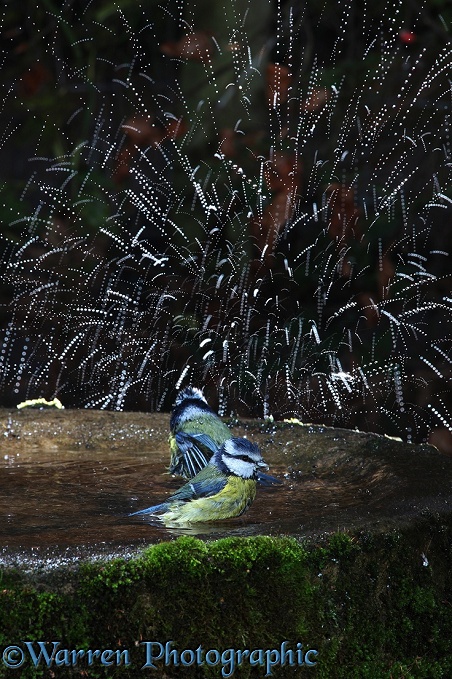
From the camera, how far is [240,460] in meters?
2.60

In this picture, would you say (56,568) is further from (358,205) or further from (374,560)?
(358,205)

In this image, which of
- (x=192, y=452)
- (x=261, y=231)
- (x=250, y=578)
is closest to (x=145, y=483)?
(x=192, y=452)

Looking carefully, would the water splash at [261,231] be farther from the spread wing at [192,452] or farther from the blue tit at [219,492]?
the blue tit at [219,492]

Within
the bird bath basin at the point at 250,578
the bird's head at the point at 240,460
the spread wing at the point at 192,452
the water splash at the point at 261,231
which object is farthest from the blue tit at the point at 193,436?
the water splash at the point at 261,231

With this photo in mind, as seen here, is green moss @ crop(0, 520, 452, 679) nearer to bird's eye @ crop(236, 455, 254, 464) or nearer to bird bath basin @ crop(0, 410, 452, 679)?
bird bath basin @ crop(0, 410, 452, 679)

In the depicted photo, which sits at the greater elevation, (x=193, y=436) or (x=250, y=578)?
(x=193, y=436)

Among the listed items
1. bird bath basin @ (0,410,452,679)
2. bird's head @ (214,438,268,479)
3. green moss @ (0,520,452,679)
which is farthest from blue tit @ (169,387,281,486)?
green moss @ (0,520,452,679)

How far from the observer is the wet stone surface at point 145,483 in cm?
223

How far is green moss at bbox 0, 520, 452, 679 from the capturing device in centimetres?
196

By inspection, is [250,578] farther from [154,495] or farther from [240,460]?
[154,495]

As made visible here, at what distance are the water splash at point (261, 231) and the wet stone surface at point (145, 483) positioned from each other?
261 centimetres

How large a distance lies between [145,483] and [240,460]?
2.04ft

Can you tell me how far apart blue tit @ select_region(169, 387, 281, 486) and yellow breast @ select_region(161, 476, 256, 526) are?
446 mm

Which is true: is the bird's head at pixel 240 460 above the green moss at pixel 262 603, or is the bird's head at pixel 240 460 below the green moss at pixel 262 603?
above
